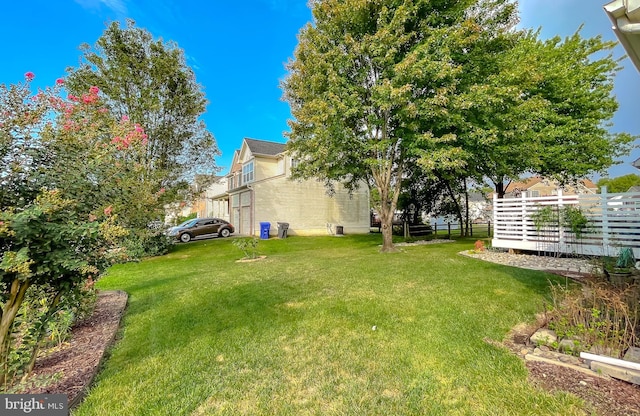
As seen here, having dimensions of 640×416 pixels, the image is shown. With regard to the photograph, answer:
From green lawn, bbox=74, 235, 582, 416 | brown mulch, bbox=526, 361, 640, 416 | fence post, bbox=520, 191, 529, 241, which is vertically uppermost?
fence post, bbox=520, 191, 529, 241

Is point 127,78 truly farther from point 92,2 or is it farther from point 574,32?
point 574,32

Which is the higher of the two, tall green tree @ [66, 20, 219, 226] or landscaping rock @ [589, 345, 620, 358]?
tall green tree @ [66, 20, 219, 226]

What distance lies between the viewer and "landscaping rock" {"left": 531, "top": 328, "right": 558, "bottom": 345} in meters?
3.09

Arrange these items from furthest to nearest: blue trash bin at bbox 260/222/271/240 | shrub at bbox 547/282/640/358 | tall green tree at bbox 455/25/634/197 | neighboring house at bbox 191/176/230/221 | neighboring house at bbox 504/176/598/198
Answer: neighboring house at bbox 191/176/230/221
blue trash bin at bbox 260/222/271/240
neighboring house at bbox 504/176/598/198
tall green tree at bbox 455/25/634/197
shrub at bbox 547/282/640/358

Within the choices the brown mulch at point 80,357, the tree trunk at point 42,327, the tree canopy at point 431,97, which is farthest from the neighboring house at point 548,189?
the tree trunk at point 42,327

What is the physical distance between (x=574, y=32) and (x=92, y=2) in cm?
2180

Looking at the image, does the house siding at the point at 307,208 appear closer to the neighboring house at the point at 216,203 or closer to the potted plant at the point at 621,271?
the neighboring house at the point at 216,203

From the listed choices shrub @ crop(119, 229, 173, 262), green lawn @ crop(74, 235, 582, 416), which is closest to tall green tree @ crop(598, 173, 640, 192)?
green lawn @ crop(74, 235, 582, 416)

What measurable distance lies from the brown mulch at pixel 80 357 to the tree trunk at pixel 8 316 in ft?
0.97

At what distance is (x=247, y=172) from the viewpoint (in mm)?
23438

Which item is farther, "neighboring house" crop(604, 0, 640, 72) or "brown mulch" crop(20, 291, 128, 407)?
"brown mulch" crop(20, 291, 128, 407)

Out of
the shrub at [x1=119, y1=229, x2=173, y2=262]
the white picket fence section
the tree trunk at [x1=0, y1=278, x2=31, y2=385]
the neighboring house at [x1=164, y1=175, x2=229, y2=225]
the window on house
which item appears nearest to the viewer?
the tree trunk at [x1=0, y1=278, x2=31, y2=385]

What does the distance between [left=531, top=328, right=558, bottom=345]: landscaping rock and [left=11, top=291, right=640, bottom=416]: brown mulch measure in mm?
251

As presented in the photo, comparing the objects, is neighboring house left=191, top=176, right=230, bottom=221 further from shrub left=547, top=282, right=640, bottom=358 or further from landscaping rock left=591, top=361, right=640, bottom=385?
landscaping rock left=591, top=361, right=640, bottom=385
